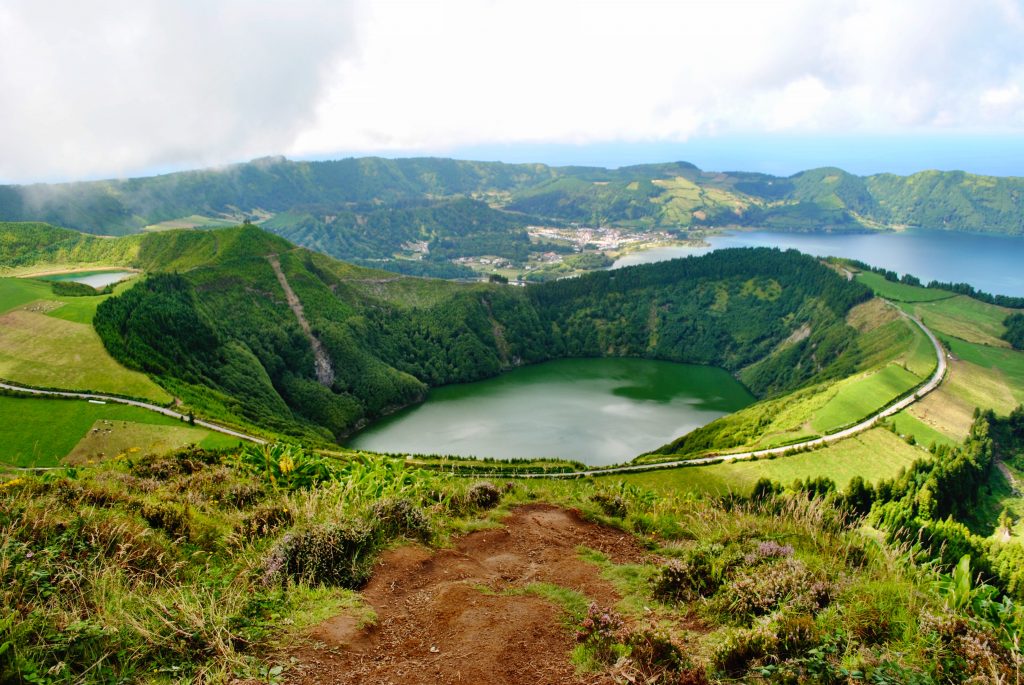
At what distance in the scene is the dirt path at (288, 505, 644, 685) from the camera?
872 cm

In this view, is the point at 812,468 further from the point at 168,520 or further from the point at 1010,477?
the point at 168,520

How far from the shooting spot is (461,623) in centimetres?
1012

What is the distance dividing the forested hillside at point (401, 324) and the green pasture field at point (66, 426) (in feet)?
31.7

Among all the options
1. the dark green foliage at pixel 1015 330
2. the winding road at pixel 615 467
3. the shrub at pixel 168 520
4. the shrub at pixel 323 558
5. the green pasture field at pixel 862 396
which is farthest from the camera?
the dark green foliage at pixel 1015 330

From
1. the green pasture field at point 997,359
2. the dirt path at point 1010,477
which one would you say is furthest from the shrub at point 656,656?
the green pasture field at point 997,359

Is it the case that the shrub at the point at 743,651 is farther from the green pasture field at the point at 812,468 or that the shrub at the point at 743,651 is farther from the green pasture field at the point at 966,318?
the green pasture field at the point at 966,318

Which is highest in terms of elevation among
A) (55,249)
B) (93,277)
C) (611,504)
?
(55,249)

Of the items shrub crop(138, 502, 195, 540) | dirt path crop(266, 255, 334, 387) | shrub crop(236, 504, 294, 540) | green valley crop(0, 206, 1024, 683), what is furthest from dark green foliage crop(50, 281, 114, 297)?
shrub crop(236, 504, 294, 540)

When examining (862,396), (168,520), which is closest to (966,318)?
(862,396)

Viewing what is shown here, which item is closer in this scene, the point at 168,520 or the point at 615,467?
the point at 168,520

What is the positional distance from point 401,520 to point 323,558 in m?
3.01

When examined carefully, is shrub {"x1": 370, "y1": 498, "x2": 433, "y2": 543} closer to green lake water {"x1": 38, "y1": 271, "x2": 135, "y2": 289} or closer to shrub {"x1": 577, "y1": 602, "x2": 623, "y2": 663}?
shrub {"x1": 577, "y1": 602, "x2": 623, "y2": 663}

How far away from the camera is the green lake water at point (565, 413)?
87.9 m

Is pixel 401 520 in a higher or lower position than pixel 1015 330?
higher
